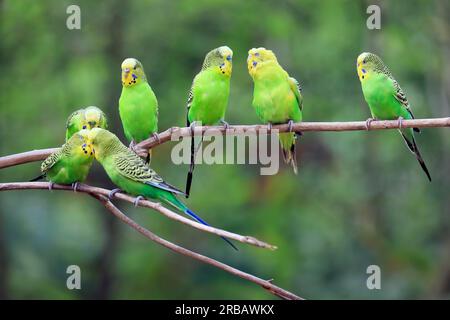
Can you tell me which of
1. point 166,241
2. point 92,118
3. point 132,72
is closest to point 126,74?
point 132,72

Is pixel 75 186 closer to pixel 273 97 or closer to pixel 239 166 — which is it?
pixel 273 97

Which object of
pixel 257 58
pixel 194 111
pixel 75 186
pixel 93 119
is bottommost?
pixel 75 186

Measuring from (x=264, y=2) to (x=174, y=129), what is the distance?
34.2 feet

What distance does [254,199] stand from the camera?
14.7m

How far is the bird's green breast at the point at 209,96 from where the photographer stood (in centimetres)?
552

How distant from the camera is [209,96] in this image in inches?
220

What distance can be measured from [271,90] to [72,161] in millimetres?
1601

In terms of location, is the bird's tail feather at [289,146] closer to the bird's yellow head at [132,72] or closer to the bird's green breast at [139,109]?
the bird's green breast at [139,109]

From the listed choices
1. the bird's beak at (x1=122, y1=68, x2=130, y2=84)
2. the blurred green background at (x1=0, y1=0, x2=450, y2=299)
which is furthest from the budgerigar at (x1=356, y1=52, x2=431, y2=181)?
the blurred green background at (x1=0, y1=0, x2=450, y2=299)

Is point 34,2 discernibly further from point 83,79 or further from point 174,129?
point 174,129

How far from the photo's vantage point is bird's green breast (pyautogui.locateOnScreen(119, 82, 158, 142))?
18.2ft

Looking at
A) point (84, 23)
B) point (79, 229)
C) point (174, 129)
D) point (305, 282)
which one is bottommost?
point (305, 282)

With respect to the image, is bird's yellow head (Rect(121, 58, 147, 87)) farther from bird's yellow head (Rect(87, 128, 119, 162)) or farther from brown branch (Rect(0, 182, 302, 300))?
brown branch (Rect(0, 182, 302, 300))

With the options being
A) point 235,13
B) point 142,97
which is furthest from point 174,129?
point 235,13
